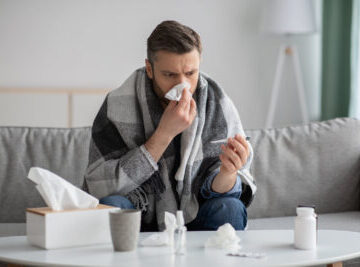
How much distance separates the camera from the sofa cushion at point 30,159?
7.04ft

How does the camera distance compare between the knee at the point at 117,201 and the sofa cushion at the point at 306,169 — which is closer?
the knee at the point at 117,201

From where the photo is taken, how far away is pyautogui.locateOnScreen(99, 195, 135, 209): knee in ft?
5.14

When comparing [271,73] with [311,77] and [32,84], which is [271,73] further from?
[32,84]

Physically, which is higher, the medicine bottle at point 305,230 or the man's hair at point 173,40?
the man's hair at point 173,40

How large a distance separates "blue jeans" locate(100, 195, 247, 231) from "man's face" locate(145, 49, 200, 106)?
32 centimetres

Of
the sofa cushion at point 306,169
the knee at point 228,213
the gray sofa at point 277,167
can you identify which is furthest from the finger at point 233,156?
the sofa cushion at point 306,169

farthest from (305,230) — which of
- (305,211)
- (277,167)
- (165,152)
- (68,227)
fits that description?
(277,167)

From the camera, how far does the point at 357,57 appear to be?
3711 millimetres

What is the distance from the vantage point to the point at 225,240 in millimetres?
1301

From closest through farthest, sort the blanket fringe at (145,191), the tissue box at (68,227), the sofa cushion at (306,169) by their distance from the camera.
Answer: the tissue box at (68,227), the blanket fringe at (145,191), the sofa cushion at (306,169)

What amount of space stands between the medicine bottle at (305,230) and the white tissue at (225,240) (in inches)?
5.1

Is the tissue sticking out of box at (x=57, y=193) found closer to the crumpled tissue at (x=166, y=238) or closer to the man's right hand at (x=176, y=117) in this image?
the crumpled tissue at (x=166, y=238)

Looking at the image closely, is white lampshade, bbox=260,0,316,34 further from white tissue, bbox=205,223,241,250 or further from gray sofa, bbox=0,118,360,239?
white tissue, bbox=205,223,241,250

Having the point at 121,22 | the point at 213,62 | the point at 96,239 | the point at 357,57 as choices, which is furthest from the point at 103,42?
the point at 96,239
